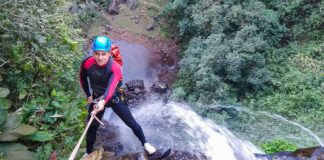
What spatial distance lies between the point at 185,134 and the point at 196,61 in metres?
3.51

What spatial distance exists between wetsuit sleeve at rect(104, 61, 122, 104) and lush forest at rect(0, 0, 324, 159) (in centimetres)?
92

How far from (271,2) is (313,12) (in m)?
1.35

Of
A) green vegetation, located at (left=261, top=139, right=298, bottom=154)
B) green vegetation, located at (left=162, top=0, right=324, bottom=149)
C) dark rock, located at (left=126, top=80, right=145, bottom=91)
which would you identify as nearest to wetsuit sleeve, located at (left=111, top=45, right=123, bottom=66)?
green vegetation, located at (left=261, top=139, right=298, bottom=154)

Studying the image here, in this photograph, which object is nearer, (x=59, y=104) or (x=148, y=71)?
(x=59, y=104)

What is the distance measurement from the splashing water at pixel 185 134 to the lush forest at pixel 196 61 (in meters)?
0.91

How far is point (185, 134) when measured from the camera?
7.68 meters

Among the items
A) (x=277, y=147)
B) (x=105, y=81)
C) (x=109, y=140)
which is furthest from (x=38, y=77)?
(x=277, y=147)

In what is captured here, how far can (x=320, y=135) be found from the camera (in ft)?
26.9

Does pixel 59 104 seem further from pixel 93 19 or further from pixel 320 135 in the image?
pixel 93 19

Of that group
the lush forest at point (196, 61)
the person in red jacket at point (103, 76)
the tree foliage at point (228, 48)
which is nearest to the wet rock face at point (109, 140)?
the lush forest at point (196, 61)

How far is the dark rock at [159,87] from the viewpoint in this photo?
37.9 feet

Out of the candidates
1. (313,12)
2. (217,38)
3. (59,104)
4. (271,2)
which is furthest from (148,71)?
(59,104)

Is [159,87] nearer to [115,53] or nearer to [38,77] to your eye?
[38,77]

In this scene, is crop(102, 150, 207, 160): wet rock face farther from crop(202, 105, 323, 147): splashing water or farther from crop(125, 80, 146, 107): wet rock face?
crop(125, 80, 146, 107): wet rock face
